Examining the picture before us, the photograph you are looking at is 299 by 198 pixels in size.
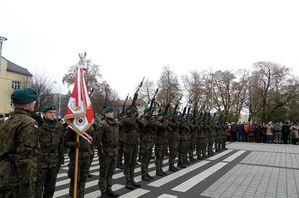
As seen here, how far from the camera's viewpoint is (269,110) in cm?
4322

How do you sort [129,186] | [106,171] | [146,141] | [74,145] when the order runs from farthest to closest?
[146,141], [129,186], [106,171], [74,145]

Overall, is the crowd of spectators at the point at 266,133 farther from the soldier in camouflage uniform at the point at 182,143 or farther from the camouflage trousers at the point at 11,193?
the camouflage trousers at the point at 11,193

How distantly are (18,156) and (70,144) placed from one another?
→ 2.64 metres

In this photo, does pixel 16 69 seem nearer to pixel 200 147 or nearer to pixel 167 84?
pixel 167 84

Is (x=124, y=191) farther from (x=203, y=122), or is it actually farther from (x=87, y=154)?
(x=203, y=122)

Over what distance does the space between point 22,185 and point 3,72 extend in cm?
4194

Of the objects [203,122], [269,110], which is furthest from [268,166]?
[269,110]

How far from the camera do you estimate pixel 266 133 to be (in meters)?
24.9

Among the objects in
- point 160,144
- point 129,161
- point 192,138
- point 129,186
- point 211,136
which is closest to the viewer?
point 129,186

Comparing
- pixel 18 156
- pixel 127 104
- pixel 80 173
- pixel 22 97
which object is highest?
pixel 127 104

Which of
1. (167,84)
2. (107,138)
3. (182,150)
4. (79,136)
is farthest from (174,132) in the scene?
(167,84)

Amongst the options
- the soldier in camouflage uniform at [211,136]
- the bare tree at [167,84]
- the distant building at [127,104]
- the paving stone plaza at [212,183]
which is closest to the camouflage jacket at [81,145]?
the paving stone plaza at [212,183]

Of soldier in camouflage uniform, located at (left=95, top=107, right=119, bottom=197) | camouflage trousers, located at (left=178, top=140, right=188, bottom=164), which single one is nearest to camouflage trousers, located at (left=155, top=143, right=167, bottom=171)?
camouflage trousers, located at (left=178, top=140, right=188, bottom=164)

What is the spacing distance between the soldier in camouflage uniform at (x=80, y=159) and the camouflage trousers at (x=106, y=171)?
2.57ft
